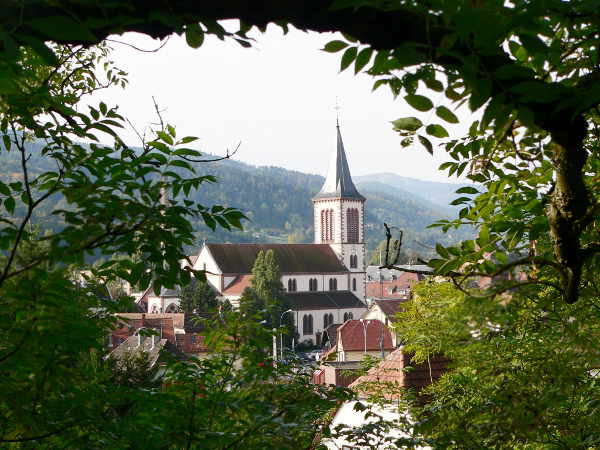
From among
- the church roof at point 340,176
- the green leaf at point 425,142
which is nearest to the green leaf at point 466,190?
the green leaf at point 425,142

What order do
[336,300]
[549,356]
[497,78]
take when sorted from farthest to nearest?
[336,300] → [549,356] → [497,78]

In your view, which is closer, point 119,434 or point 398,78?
point 398,78

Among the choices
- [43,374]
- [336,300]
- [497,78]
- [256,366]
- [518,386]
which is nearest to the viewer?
[497,78]

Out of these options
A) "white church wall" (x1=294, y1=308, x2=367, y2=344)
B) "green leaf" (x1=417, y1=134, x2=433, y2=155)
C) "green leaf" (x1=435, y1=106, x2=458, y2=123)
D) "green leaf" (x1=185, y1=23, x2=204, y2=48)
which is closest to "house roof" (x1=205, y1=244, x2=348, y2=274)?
"white church wall" (x1=294, y1=308, x2=367, y2=344)

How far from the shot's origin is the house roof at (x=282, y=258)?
7838 cm

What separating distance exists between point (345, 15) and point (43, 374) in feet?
4.92

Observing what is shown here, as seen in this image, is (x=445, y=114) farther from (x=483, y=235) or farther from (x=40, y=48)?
(x=40, y=48)

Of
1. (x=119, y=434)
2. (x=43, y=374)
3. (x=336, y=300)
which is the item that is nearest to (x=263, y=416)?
(x=119, y=434)

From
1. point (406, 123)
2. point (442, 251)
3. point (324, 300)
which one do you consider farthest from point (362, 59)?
point (324, 300)

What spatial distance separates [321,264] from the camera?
80875 mm

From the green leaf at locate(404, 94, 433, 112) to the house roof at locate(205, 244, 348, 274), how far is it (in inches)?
2982

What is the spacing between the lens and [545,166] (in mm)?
3189

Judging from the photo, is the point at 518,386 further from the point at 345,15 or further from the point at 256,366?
the point at 345,15

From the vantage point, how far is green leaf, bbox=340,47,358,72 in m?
1.68
